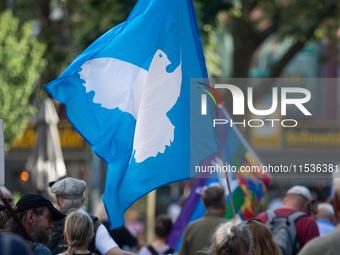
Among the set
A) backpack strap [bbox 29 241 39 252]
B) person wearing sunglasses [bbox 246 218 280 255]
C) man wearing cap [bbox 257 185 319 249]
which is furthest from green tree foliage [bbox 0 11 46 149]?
person wearing sunglasses [bbox 246 218 280 255]

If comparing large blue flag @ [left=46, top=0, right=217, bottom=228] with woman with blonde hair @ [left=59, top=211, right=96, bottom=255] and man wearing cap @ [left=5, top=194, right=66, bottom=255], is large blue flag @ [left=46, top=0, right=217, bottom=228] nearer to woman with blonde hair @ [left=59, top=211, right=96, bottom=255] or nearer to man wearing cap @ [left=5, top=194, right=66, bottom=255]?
woman with blonde hair @ [left=59, top=211, right=96, bottom=255]

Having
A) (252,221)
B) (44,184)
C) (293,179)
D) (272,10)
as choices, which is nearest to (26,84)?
(44,184)

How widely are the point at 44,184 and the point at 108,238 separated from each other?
7.37 metres

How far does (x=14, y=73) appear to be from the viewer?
14.6 meters

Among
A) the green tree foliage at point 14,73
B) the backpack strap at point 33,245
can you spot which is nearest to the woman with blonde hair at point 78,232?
the backpack strap at point 33,245

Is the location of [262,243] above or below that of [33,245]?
below

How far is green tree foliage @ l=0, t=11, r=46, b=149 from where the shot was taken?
1433 cm

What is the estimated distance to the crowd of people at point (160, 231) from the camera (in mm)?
3199

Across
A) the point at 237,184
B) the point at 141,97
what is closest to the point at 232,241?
the point at 141,97

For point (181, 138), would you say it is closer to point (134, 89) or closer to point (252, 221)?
point (134, 89)

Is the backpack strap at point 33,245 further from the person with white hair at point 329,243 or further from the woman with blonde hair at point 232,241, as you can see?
the person with white hair at point 329,243

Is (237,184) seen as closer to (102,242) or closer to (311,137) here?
(102,242)

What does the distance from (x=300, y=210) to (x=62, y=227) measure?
2.45m

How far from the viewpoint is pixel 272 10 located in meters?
13.1
